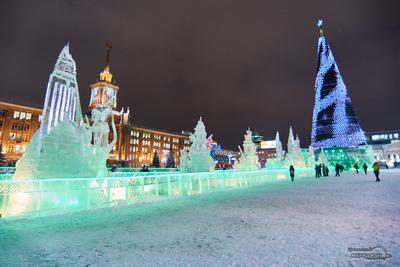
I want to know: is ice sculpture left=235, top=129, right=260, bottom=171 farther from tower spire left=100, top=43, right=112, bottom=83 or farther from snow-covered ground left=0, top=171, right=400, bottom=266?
tower spire left=100, top=43, right=112, bottom=83

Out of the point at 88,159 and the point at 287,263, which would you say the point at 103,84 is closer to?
the point at 88,159

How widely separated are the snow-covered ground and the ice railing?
2.70ft

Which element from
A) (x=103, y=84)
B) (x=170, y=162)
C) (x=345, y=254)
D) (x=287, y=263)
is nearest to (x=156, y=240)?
(x=287, y=263)

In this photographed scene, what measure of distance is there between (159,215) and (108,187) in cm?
331

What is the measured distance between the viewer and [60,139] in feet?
38.9

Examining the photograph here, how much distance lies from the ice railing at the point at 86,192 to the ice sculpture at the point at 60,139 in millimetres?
2713

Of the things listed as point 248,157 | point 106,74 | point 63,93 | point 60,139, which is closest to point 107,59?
point 106,74

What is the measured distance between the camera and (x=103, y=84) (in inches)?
3799

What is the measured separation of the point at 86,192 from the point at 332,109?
7104 cm

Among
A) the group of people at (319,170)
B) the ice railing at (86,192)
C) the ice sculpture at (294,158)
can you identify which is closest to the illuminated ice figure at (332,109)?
the ice sculpture at (294,158)

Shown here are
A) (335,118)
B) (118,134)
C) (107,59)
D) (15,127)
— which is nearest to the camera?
(15,127)

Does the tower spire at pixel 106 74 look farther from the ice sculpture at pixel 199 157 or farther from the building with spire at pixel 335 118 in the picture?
the ice sculpture at pixel 199 157

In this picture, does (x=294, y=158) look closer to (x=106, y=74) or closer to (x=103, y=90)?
(x=103, y=90)

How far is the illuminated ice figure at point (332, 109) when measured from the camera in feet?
213
